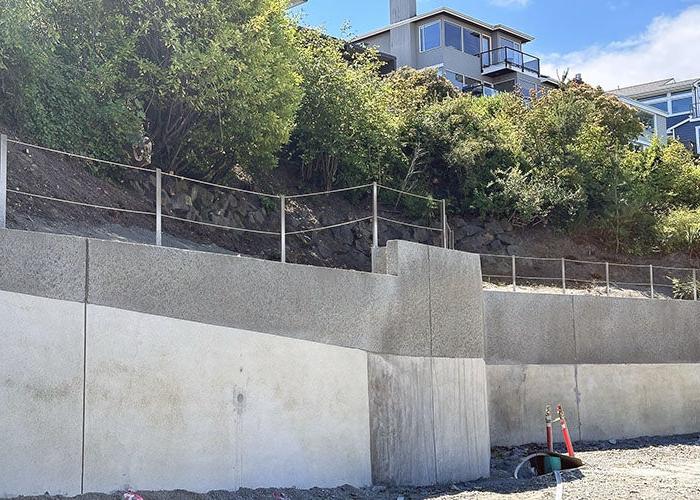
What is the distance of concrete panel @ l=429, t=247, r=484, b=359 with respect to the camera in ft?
41.0

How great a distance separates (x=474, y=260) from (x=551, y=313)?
13.0 ft

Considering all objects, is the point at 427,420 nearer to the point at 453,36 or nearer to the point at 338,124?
the point at 338,124

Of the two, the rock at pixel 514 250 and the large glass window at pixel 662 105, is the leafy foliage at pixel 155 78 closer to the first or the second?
the rock at pixel 514 250

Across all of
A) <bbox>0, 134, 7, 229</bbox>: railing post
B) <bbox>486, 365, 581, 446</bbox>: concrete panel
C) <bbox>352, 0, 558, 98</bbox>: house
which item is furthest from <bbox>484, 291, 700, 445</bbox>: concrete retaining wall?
<bbox>352, 0, 558, 98</bbox>: house

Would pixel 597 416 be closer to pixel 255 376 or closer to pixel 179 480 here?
pixel 255 376

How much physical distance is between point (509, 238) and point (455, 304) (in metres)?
12.1

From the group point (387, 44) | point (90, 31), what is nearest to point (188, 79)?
point (90, 31)

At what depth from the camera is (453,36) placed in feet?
149

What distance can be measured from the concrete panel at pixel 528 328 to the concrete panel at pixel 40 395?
8.76 meters

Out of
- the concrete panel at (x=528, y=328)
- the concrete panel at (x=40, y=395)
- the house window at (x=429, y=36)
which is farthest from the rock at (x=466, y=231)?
the house window at (x=429, y=36)

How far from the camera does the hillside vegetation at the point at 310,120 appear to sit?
15.3 meters

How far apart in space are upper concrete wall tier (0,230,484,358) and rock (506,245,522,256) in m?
10.9

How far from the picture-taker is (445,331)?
1261 cm

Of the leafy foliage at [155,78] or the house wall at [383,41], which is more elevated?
the house wall at [383,41]
